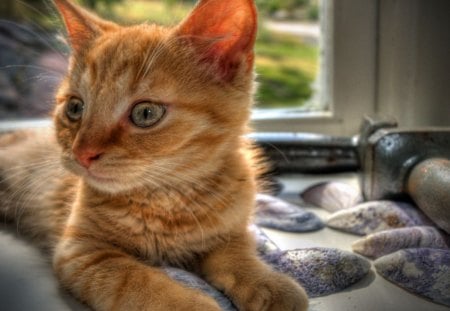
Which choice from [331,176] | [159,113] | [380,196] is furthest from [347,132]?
[159,113]

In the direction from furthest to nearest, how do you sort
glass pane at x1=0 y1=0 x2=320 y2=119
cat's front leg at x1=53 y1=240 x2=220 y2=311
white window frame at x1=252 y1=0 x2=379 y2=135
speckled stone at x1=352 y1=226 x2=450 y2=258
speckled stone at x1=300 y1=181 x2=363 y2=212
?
glass pane at x1=0 y1=0 x2=320 y2=119
white window frame at x1=252 y1=0 x2=379 y2=135
speckled stone at x1=300 y1=181 x2=363 y2=212
speckled stone at x1=352 y1=226 x2=450 y2=258
cat's front leg at x1=53 y1=240 x2=220 y2=311

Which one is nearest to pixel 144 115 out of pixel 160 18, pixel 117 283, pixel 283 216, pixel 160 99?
pixel 160 99

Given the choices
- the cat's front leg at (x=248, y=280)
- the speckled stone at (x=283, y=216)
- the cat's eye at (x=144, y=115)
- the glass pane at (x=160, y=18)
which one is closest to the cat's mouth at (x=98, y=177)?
the cat's eye at (x=144, y=115)

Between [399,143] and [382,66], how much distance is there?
338mm

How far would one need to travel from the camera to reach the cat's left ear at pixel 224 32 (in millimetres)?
994

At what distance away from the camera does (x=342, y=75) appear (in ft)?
5.80

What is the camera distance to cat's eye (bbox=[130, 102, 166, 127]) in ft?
3.23

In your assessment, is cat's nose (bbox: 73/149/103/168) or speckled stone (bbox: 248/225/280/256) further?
speckled stone (bbox: 248/225/280/256)

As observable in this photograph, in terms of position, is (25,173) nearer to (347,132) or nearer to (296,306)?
(296,306)

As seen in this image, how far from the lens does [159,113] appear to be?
3.25 feet

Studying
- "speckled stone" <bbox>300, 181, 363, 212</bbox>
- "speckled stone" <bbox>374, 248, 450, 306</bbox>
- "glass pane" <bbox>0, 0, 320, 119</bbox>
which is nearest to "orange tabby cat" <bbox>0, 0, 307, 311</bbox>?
"speckled stone" <bbox>374, 248, 450, 306</bbox>

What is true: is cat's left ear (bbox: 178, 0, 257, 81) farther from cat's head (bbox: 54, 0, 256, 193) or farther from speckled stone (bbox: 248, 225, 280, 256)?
speckled stone (bbox: 248, 225, 280, 256)

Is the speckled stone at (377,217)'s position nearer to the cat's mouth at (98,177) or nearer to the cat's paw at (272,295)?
the cat's paw at (272,295)

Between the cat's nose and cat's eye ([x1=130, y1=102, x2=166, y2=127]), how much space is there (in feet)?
0.30
